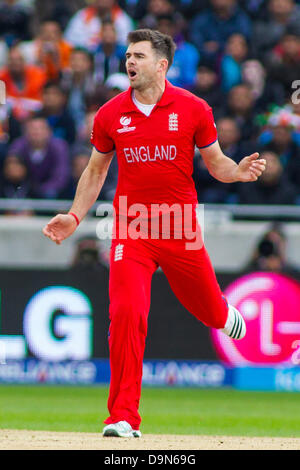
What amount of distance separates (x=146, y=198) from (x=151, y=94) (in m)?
0.77

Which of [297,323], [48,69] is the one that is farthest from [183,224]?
[48,69]

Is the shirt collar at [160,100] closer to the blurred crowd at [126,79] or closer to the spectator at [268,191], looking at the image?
the blurred crowd at [126,79]

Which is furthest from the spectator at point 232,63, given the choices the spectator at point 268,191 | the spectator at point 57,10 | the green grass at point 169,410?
the green grass at point 169,410

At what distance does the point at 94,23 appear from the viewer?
15852 millimetres

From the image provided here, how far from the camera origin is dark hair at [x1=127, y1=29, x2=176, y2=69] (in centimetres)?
743

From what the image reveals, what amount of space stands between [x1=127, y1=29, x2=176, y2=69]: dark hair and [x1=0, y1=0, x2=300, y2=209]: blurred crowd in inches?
215

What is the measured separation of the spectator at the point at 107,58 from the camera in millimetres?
14914

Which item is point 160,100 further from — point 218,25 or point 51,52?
point 218,25

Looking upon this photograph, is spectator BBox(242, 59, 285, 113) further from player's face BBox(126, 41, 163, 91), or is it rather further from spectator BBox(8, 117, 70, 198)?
player's face BBox(126, 41, 163, 91)

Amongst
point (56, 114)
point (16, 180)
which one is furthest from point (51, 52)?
point (16, 180)

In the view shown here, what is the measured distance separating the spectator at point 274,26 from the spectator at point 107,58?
2.18 metres

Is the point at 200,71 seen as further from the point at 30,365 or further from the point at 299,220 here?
the point at 30,365

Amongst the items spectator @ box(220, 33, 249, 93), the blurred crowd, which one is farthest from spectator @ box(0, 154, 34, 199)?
spectator @ box(220, 33, 249, 93)

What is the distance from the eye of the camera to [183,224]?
762 centimetres
